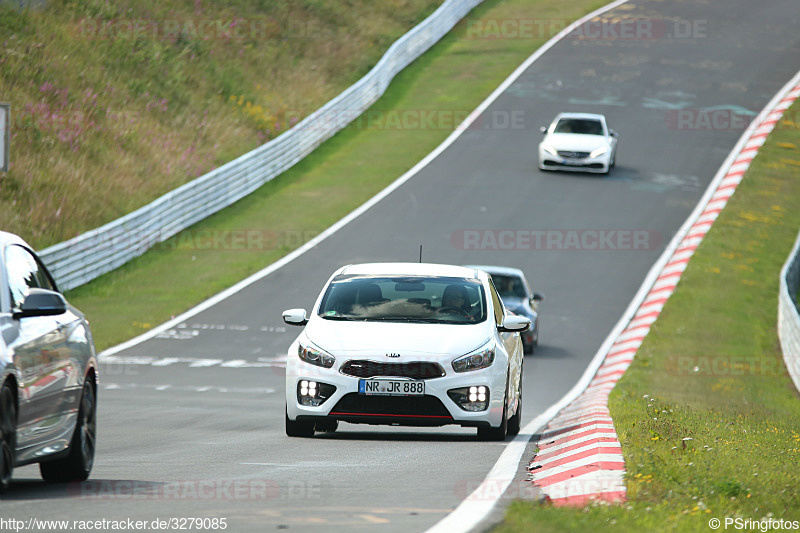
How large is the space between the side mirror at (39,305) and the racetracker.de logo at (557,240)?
22658 mm

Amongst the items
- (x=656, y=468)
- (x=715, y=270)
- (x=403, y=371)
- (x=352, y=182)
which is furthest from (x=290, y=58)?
(x=656, y=468)

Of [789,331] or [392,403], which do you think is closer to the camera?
[392,403]

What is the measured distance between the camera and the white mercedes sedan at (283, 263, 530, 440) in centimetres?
1166

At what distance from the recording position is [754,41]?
52.9 metres

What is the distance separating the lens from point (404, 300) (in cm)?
1274

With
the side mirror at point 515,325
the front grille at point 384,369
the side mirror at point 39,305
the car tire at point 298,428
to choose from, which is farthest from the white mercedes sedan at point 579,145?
the side mirror at point 39,305

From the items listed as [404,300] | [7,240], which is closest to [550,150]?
[404,300]

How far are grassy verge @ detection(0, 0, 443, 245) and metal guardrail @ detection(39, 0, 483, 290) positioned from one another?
137 cm

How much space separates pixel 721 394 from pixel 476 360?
31.6 ft

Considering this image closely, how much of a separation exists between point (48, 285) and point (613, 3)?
5216cm

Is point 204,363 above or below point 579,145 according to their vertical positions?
above

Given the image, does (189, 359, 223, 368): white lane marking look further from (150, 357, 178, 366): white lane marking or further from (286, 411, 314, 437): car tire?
(286, 411, 314, 437): car tire

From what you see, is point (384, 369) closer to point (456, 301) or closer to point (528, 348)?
point (456, 301)

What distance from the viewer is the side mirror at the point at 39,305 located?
778cm
